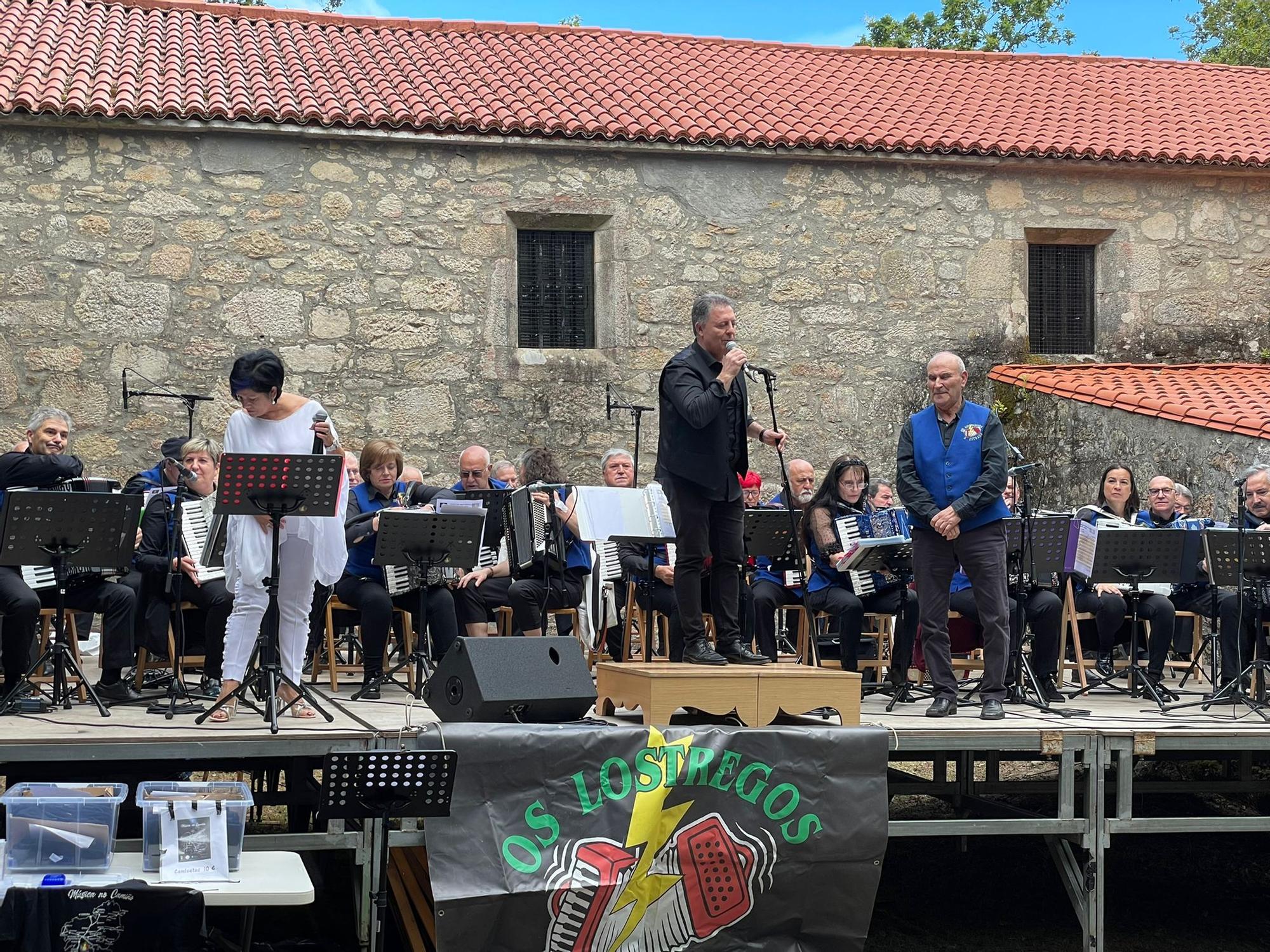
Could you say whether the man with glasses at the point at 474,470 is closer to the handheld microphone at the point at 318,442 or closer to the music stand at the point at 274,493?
the handheld microphone at the point at 318,442

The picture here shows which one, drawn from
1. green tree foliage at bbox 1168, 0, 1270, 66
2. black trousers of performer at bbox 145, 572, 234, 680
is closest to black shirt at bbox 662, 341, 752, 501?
black trousers of performer at bbox 145, 572, 234, 680

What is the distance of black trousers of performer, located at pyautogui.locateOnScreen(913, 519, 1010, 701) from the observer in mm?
7488

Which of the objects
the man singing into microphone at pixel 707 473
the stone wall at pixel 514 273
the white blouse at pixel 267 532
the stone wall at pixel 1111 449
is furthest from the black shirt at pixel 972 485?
the stone wall at pixel 514 273

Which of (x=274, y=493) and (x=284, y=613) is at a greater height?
(x=274, y=493)

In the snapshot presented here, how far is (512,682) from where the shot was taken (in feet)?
20.9

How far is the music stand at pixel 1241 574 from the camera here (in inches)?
321

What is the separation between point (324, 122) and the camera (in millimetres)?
13617

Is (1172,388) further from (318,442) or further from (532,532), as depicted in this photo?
(318,442)

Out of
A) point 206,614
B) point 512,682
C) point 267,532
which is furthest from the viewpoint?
point 206,614

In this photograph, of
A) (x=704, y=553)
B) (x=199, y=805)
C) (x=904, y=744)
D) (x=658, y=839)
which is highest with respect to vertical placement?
(x=704, y=553)

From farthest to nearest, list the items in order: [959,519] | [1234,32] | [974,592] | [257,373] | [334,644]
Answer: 1. [1234,32]
2. [334,644]
3. [974,592]
4. [959,519]
5. [257,373]

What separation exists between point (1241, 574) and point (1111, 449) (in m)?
6.29

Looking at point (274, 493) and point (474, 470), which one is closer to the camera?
point (274, 493)

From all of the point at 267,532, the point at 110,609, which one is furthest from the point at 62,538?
the point at 267,532
